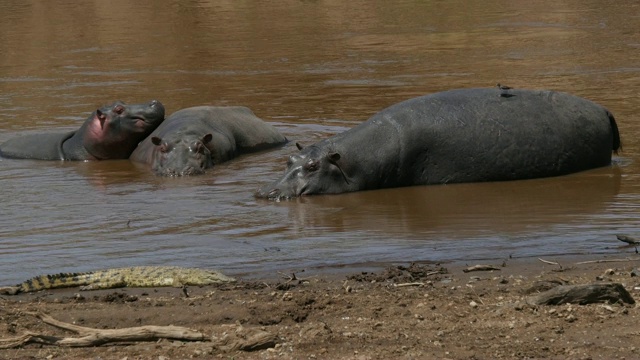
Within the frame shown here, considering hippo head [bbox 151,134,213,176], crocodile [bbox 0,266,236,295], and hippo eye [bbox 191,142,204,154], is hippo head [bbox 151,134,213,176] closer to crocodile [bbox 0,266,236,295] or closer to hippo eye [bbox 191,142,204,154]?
hippo eye [bbox 191,142,204,154]

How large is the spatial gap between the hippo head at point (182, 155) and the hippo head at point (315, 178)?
1.93m

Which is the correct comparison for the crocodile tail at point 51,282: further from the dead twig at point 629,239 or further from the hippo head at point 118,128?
the hippo head at point 118,128

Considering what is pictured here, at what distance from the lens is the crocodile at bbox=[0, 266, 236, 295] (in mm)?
7832

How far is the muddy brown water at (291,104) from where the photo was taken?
29.7 ft

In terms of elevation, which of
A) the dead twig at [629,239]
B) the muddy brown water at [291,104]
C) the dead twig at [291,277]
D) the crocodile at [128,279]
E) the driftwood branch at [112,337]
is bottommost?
the muddy brown water at [291,104]

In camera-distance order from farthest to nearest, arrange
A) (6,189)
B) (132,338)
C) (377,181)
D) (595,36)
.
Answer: (595,36), (6,189), (377,181), (132,338)

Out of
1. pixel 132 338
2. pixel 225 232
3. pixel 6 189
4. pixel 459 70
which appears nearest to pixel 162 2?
pixel 459 70

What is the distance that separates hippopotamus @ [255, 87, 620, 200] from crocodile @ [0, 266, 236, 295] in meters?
3.12

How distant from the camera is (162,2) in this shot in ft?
121

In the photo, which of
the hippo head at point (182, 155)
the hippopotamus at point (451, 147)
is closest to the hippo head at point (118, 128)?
the hippo head at point (182, 155)

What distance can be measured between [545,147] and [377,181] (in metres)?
1.63

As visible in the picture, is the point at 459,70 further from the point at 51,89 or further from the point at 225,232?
the point at 225,232

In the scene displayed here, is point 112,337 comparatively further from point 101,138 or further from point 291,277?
point 101,138

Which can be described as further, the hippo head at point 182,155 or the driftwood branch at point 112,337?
the hippo head at point 182,155
